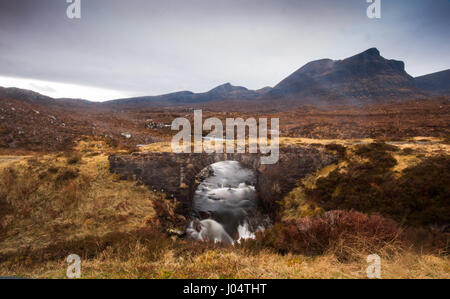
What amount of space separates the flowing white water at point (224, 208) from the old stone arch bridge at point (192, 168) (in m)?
1.47

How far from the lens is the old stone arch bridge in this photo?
11266 mm

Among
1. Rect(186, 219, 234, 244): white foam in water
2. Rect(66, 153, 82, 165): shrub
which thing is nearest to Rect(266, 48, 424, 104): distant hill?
Rect(186, 219, 234, 244): white foam in water

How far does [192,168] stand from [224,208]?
13.4ft

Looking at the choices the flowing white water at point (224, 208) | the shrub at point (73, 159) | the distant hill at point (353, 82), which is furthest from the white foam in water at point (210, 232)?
the distant hill at point (353, 82)

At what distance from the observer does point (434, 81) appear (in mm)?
118188

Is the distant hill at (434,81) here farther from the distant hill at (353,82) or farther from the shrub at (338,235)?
the shrub at (338,235)

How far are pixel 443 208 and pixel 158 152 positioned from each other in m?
13.5

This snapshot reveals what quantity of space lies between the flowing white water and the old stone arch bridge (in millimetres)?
1467

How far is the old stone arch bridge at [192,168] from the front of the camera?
11266 millimetres

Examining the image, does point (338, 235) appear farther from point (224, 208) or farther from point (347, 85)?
point (347, 85)

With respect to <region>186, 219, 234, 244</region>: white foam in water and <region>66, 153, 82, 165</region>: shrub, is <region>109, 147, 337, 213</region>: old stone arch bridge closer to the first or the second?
<region>186, 219, 234, 244</region>: white foam in water

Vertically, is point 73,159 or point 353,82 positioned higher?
point 353,82

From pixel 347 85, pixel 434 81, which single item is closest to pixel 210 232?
pixel 347 85

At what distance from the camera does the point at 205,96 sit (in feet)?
555
